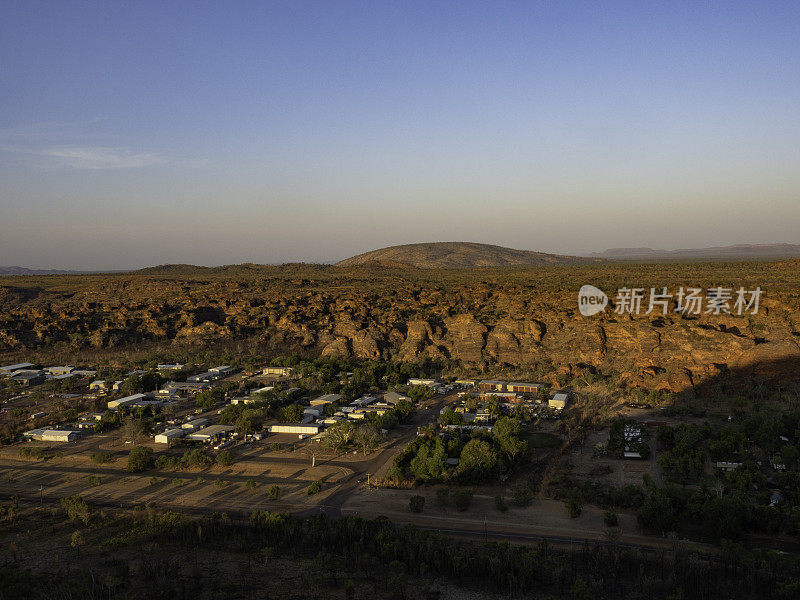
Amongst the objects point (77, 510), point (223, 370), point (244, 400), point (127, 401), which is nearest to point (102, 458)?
point (77, 510)

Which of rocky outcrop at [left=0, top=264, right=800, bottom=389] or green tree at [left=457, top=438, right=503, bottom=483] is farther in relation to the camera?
rocky outcrop at [left=0, top=264, right=800, bottom=389]

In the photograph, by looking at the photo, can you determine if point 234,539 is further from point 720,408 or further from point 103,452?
point 720,408

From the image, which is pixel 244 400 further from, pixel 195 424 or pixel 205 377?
pixel 205 377

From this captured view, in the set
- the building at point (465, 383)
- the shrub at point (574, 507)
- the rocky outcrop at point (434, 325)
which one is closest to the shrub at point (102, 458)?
the shrub at point (574, 507)

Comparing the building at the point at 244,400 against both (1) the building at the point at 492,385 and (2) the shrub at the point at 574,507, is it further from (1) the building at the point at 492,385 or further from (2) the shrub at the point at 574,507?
(2) the shrub at the point at 574,507

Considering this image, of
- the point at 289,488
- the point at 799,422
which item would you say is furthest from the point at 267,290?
the point at 799,422

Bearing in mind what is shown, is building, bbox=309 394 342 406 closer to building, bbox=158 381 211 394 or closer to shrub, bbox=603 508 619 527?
building, bbox=158 381 211 394

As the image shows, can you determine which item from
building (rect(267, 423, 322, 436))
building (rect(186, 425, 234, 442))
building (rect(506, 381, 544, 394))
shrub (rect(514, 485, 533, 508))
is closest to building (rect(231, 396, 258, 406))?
building (rect(267, 423, 322, 436))
